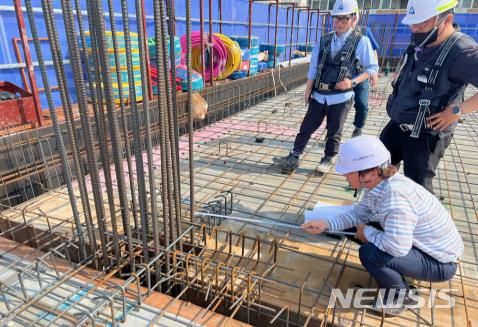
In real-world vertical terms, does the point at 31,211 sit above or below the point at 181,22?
below

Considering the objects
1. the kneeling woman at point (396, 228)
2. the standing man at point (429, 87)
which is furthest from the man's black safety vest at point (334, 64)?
the kneeling woman at point (396, 228)

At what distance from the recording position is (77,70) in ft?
6.14

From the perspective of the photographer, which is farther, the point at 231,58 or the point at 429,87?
the point at 231,58

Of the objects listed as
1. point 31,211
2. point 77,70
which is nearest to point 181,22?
point 31,211

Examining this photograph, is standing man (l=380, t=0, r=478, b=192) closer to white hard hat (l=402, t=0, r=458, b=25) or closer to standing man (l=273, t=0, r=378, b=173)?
white hard hat (l=402, t=0, r=458, b=25)

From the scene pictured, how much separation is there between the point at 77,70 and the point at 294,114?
556 centimetres

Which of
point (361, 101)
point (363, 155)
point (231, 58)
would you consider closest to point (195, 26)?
point (231, 58)

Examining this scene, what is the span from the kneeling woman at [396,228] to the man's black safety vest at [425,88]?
0.71m

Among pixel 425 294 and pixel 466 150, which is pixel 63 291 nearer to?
pixel 425 294

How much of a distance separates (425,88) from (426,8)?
52 cm

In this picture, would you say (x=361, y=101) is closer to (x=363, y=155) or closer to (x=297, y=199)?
(x=297, y=199)

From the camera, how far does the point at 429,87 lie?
242cm

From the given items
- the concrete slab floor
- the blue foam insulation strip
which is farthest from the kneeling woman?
the blue foam insulation strip

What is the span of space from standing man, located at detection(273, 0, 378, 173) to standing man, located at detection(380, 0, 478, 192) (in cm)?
88
